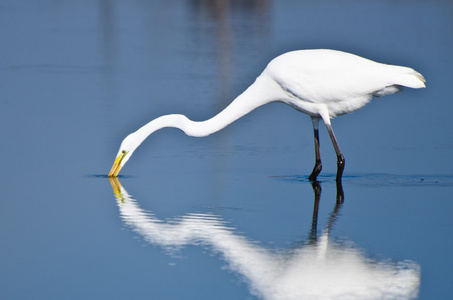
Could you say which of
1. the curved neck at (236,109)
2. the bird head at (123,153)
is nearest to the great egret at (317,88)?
the curved neck at (236,109)

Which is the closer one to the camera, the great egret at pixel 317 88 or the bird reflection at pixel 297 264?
the bird reflection at pixel 297 264

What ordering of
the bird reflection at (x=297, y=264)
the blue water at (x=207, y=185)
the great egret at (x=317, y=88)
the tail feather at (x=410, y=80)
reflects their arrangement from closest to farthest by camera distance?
the bird reflection at (x=297, y=264), the blue water at (x=207, y=185), the tail feather at (x=410, y=80), the great egret at (x=317, y=88)

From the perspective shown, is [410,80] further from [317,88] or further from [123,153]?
[123,153]

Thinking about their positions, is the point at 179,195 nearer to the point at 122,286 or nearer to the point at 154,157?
the point at 154,157

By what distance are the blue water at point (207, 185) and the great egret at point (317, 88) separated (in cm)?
52

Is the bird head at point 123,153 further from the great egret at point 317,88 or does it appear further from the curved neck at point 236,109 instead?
the curved neck at point 236,109

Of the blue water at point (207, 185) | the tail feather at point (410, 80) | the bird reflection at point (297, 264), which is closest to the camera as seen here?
the bird reflection at point (297, 264)

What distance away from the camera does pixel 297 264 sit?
6.62 m

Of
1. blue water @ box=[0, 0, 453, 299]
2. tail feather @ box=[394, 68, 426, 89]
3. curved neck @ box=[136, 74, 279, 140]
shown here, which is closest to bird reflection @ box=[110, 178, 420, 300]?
blue water @ box=[0, 0, 453, 299]

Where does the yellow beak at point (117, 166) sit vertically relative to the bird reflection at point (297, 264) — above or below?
above

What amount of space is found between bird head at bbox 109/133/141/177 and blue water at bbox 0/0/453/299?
124 mm

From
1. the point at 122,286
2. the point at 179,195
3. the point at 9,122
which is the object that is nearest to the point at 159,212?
the point at 179,195

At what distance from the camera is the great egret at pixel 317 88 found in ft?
31.9

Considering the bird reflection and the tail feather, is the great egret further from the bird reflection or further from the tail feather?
the bird reflection
